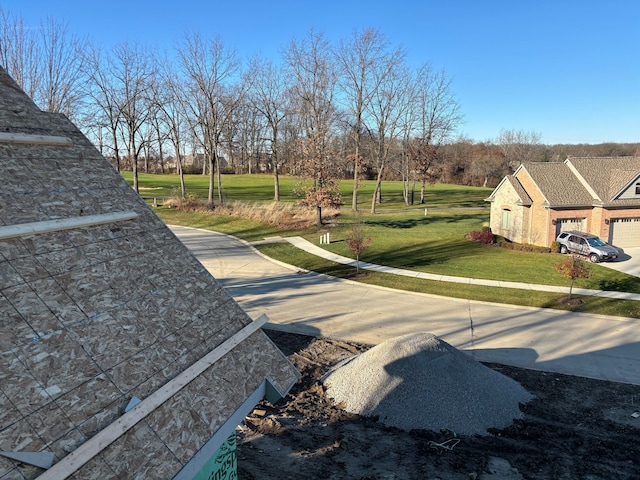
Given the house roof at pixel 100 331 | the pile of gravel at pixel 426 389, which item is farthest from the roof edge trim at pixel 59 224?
the pile of gravel at pixel 426 389

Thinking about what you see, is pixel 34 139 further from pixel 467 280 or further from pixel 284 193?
pixel 284 193

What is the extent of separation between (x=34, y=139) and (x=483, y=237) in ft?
94.3

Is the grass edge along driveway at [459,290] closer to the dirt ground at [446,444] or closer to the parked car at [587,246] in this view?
the dirt ground at [446,444]

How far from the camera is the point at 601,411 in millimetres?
9523

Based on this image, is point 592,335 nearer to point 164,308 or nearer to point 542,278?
point 542,278

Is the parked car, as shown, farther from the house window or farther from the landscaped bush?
the landscaped bush

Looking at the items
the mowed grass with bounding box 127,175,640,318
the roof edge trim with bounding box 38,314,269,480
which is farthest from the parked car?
the roof edge trim with bounding box 38,314,269,480

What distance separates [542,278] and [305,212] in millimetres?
19682

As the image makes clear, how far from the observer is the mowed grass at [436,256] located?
18.1 metres

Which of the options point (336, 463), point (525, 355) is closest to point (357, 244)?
point (525, 355)

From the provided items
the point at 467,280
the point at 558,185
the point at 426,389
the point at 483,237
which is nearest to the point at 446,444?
the point at 426,389

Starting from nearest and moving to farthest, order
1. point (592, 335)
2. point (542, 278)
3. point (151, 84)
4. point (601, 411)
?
point (601, 411) < point (592, 335) < point (542, 278) < point (151, 84)

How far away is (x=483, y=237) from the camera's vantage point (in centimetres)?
2997

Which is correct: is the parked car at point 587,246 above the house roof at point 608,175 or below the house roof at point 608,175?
below
